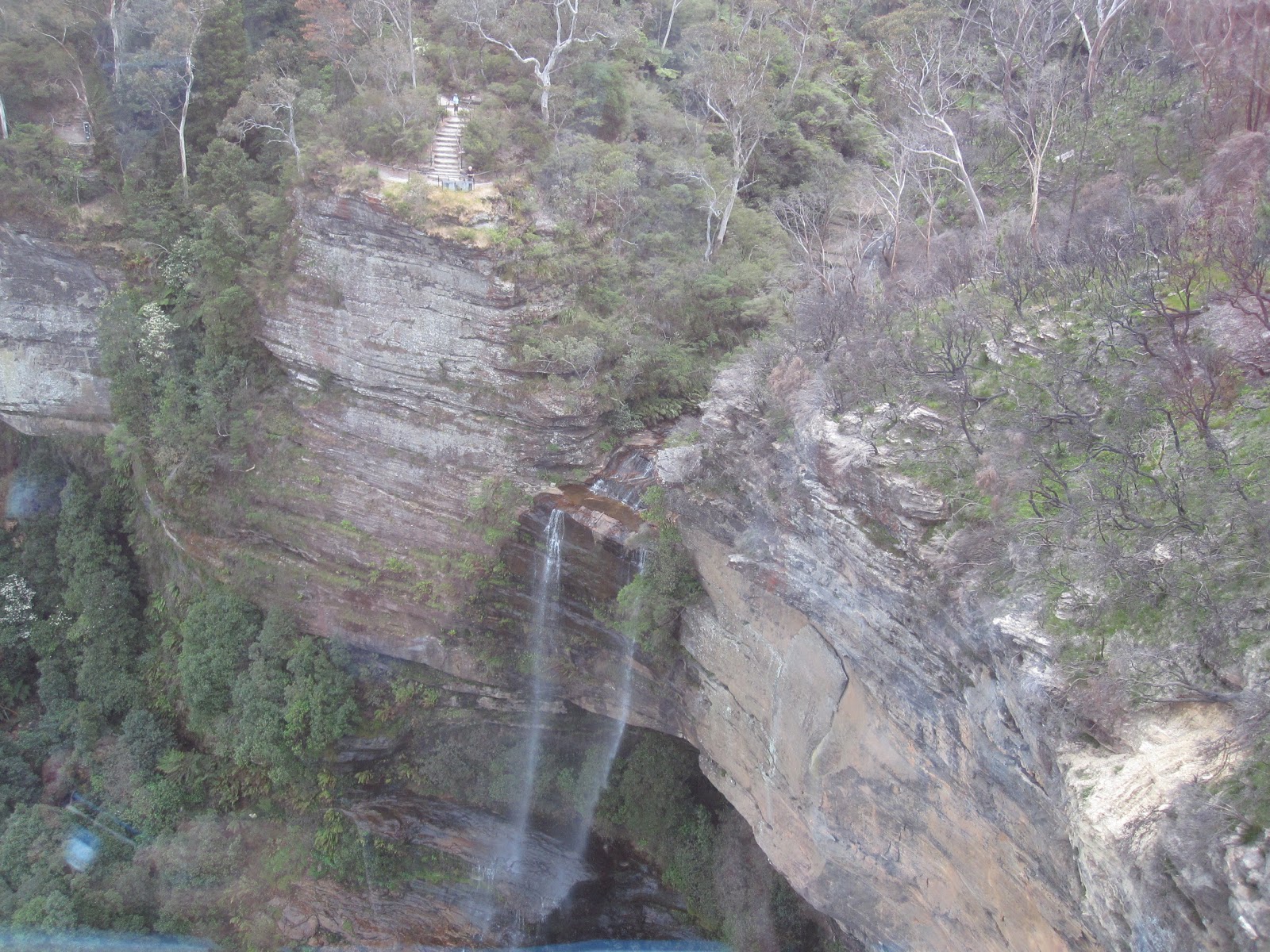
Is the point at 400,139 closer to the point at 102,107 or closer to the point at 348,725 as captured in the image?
the point at 102,107

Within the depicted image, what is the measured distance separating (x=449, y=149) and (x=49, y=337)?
448 inches

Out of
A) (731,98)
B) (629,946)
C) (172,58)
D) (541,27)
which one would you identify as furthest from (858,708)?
(172,58)

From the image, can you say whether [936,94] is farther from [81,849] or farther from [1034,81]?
[81,849]

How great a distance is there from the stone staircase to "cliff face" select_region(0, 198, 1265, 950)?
205 cm

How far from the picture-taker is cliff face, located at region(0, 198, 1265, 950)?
790 cm

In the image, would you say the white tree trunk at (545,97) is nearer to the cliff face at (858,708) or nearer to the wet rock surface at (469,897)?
the cliff face at (858,708)

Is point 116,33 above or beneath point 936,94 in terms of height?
beneath

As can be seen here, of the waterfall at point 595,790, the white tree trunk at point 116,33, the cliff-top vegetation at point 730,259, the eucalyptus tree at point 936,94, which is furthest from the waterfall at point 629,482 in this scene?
the white tree trunk at point 116,33

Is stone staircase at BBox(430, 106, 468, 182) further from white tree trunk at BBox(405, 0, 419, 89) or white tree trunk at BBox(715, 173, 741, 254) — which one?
white tree trunk at BBox(715, 173, 741, 254)

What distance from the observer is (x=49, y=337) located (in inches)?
822

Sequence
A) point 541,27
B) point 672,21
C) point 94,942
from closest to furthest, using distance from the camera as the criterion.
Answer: point 94,942 → point 541,27 → point 672,21

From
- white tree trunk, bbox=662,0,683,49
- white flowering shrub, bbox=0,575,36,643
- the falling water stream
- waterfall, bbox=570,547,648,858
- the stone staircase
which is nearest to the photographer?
the falling water stream

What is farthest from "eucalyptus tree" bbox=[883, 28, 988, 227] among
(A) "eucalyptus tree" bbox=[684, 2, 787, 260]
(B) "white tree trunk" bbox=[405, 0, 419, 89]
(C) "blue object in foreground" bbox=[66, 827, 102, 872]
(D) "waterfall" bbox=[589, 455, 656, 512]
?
(C) "blue object in foreground" bbox=[66, 827, 102, 872]

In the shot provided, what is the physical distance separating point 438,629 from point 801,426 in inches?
364
